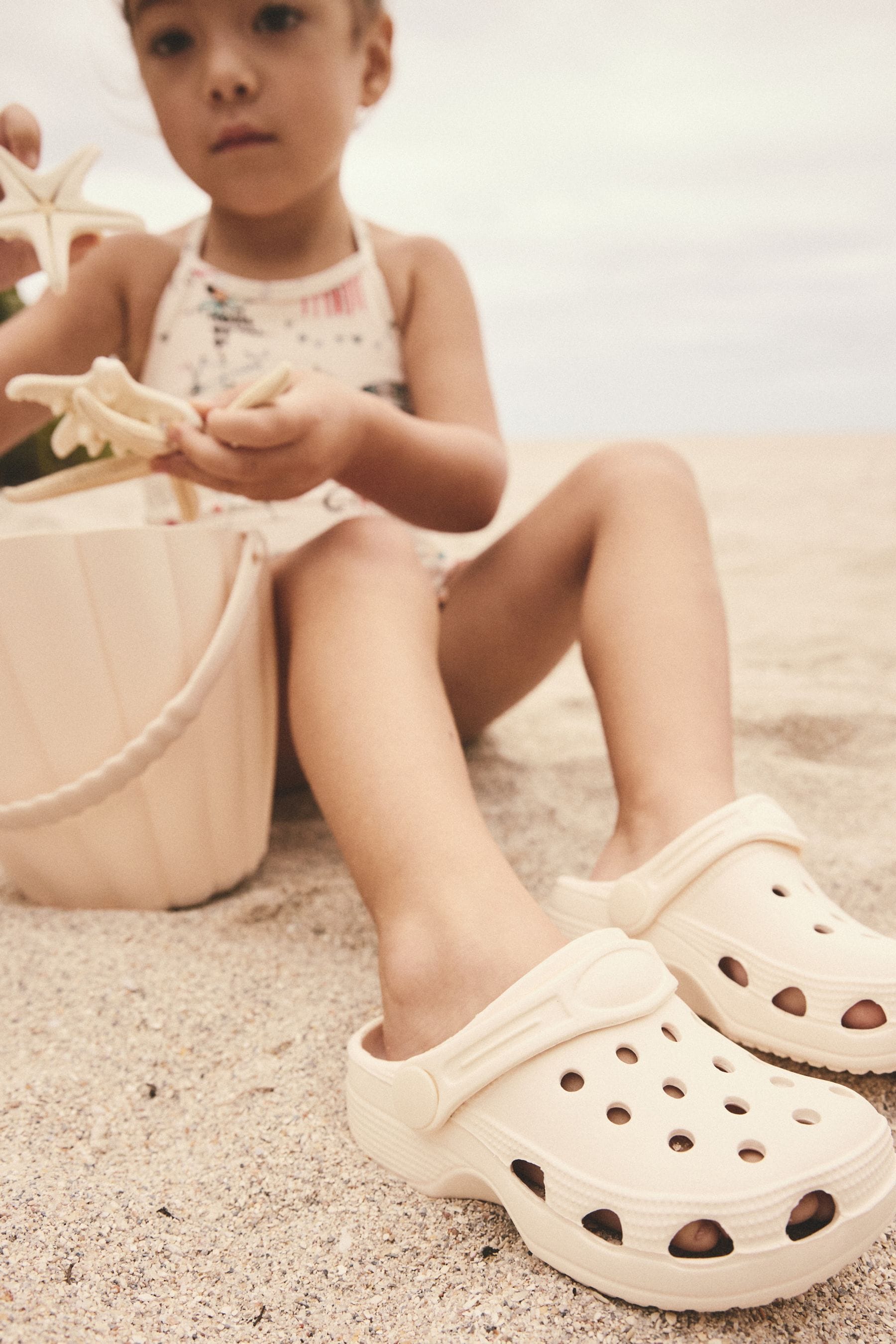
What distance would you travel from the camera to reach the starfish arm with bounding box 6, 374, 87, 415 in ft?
2.40

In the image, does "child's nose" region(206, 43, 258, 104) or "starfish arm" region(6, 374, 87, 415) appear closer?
"starfish arm" region(6, 374, 87, 415)

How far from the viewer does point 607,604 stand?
89cm

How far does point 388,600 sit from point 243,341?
479 millimetres

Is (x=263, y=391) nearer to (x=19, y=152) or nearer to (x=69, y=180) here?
(x=69, y=180)

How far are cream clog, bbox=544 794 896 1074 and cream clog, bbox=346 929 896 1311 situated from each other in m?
0.09

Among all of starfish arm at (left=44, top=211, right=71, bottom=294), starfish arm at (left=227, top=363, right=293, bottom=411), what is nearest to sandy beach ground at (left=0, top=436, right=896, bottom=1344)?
starfish arm at (left=227, top=363, right=293, bottom=411)

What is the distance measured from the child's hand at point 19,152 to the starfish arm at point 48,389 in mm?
279

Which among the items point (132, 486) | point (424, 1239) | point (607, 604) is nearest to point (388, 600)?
point (607, 604)

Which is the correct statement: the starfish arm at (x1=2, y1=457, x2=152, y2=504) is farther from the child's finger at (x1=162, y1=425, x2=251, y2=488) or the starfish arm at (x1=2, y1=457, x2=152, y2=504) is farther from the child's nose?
the child's nose

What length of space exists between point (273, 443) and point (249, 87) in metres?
0.42

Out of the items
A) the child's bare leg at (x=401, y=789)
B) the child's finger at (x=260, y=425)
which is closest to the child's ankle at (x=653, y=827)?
the child's bare leg at (x=401, y=789)

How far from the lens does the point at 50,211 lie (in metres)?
0.86

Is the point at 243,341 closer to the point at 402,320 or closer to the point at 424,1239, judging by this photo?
the point at 402,320

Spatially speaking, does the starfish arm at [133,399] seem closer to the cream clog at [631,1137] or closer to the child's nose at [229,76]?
the child's nose at [229,76]
